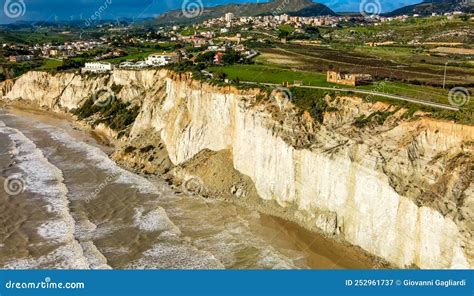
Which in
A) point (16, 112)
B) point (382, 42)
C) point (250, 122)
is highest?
point (382, 42)

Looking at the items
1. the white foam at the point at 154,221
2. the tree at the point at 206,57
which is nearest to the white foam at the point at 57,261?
the white foam at the point at 154,221

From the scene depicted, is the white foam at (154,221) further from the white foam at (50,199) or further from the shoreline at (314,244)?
the shoreline at (314,244)

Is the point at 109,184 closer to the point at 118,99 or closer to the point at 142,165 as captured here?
the point at 142,165

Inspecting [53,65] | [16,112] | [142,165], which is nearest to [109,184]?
[142,165]

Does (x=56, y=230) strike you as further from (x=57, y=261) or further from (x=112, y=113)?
(x=112, y=113)

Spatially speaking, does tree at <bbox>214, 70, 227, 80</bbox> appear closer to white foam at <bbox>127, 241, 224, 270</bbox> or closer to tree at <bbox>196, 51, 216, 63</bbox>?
tree at <bbox>196, 51, 216, 63</bbox>

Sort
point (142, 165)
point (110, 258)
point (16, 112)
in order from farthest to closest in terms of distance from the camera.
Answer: point (16, 112)
point (142, 165)
point (110, 258)

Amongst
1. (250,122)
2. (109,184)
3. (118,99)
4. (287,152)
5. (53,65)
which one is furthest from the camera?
(53,65)

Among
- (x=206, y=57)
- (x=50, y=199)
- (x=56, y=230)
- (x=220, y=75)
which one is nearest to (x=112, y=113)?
(x=206, y=57)
